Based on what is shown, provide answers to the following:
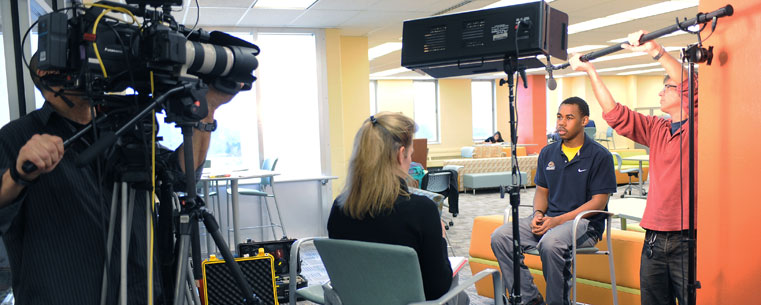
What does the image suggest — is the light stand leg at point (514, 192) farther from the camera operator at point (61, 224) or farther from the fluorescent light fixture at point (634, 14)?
the fluorescent light fixture at point (634, 14)

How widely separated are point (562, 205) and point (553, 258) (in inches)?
15.8

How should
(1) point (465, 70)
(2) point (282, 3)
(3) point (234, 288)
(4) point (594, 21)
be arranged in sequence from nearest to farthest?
(1) point (465, 70)
(3) point (234, 288)
(2) point (282, 3)
(4) point (594, 21)

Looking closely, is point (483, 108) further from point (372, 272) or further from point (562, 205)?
point (372, 272)

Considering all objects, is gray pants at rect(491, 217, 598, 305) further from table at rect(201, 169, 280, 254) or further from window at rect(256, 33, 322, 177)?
window at rect(256, 33, 322, 177)

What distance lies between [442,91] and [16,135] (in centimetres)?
1374

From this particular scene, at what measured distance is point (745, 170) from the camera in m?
2.01

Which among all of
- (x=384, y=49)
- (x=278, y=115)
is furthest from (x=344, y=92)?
(x=384, y=49)

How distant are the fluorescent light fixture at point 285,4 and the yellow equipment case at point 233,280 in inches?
116

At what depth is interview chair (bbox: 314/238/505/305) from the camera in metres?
1.62

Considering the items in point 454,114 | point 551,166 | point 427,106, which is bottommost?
point 551,166

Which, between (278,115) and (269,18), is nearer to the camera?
(269,18)

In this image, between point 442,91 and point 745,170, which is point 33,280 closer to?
point 745,170

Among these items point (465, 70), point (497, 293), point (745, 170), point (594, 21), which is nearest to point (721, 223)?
point (745, 170)

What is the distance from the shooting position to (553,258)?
9.00 ft
